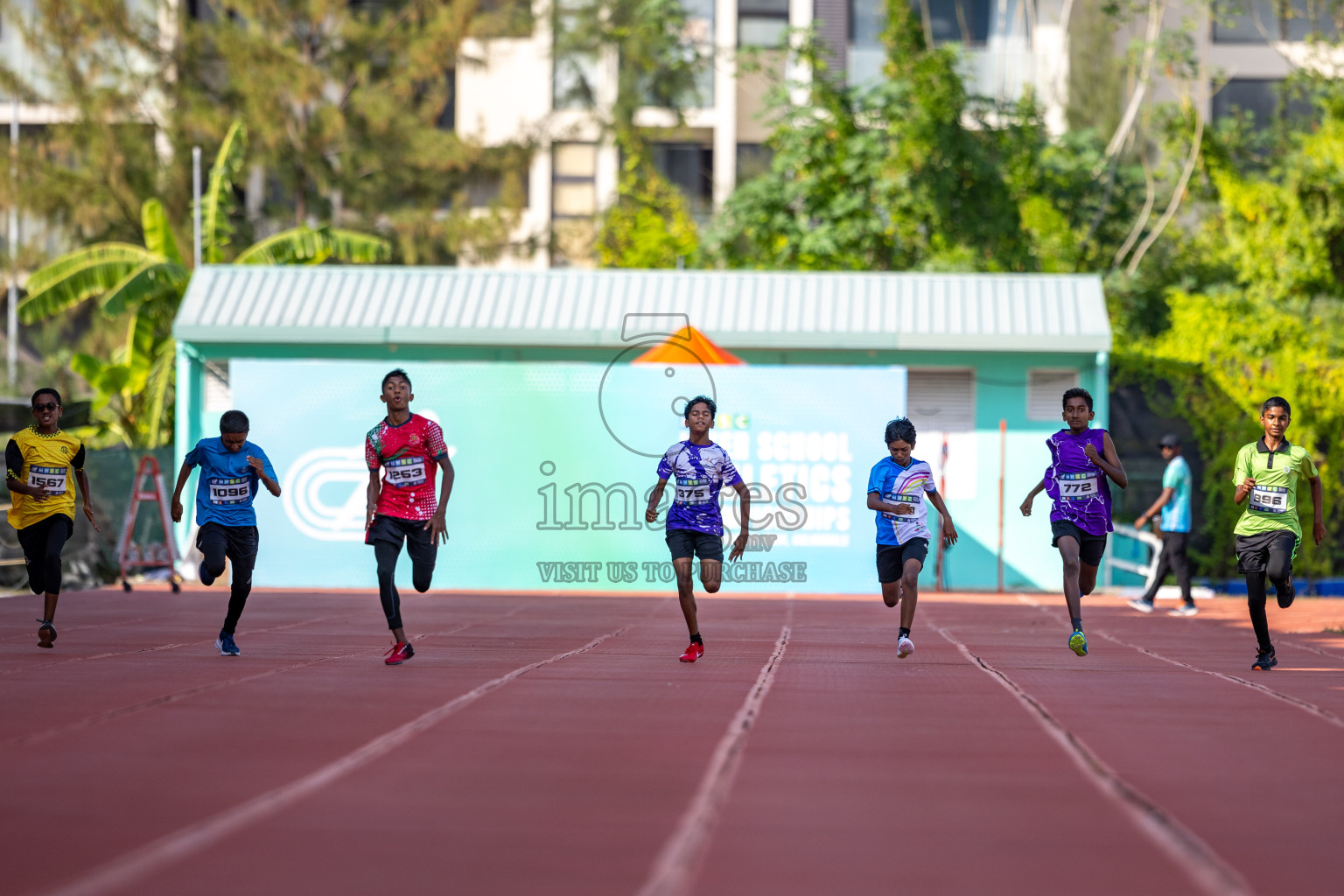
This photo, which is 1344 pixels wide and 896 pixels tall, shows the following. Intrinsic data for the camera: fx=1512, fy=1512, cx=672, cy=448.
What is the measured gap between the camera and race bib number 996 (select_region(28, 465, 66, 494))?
11344 mm

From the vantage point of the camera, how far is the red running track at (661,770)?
15.5ft

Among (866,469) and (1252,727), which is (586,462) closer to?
(866,469)

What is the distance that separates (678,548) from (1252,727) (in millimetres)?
4093

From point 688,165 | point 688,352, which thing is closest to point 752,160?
point 688,165

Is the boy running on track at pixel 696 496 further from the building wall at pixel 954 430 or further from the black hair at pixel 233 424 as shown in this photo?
the building wall at pixel 954 430

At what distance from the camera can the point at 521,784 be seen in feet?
19.7

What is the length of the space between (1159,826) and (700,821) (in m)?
1.63

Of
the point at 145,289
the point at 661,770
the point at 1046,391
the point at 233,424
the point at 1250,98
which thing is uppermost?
the point at 1250,98

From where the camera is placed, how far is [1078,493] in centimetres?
1095

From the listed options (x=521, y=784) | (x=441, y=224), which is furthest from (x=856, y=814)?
(x=441, y=224)

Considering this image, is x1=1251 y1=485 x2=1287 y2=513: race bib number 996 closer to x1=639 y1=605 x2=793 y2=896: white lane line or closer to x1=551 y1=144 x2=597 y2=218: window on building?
x1=639 y1=605 x2=793 y2=896: white lane line

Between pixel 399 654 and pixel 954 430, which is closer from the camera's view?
pixel 399 654

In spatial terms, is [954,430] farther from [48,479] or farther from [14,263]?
[14,263]

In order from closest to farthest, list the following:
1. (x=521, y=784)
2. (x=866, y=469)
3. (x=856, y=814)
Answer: (x=856, y=814)
(x=521, y=784)
(x=866, y=469)
